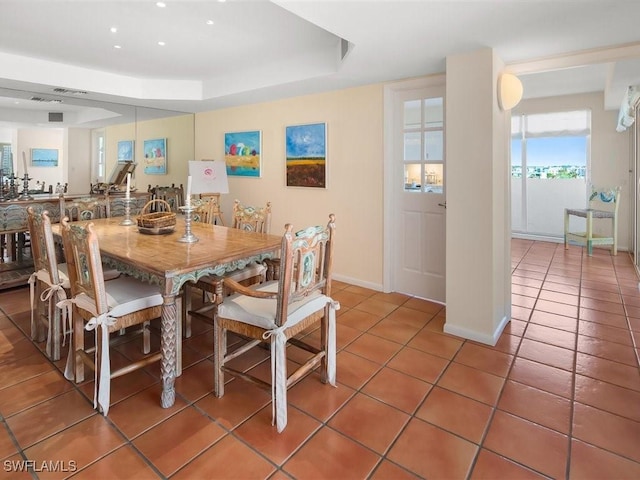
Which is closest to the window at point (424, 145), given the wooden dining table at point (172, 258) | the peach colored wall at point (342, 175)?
the peach colored wall at point (342, 175)

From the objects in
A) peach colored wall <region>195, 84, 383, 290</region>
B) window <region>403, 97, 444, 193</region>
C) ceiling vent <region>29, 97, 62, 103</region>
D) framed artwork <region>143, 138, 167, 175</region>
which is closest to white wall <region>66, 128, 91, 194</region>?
ceiling vent <region>29, 97, 62, 103</region>

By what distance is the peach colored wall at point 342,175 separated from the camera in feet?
12.7

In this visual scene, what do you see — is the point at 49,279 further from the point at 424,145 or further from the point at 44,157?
the point at 424,145

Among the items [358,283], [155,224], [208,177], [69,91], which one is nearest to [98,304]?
[155,224]

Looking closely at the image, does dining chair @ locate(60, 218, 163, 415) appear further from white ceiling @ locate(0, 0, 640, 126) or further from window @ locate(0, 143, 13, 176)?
window @ locate(0, 143, 13, 176)

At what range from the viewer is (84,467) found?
1578mm

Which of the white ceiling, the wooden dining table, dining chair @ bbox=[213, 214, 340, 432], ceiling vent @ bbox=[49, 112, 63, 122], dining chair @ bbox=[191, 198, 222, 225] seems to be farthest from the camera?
ceiling vent @ bbox=[49, 112, 63, 122]

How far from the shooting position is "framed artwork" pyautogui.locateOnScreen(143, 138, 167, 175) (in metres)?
5.52

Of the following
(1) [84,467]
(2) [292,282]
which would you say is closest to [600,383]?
(2) [292,282]

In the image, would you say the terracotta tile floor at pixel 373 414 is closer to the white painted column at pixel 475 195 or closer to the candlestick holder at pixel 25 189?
the white painted column at pixel 475 195

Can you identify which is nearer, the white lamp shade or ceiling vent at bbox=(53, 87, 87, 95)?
ceiling vent at bbox=(53, 87, 87, 95)

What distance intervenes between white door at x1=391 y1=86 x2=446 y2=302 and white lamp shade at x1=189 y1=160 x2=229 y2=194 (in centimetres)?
243

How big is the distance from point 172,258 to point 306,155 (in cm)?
264

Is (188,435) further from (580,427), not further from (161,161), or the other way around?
(161,161)
